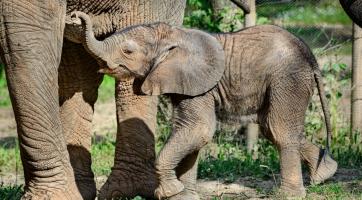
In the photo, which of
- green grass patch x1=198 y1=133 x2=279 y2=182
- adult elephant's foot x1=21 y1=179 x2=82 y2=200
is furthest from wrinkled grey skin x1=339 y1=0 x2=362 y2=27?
adult elephant's foot x1=21 y1=179 x2=82 y2=200

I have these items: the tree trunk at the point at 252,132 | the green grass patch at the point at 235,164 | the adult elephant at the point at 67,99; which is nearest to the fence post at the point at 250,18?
the tree trunk at the point at 252,132

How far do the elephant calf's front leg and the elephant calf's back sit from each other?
190 millimetres

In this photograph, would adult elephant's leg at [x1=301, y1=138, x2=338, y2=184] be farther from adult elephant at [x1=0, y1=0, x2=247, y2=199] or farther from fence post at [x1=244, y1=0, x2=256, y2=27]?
Result: fence post at [x1=244, y1=0, x2=256, y2=27]

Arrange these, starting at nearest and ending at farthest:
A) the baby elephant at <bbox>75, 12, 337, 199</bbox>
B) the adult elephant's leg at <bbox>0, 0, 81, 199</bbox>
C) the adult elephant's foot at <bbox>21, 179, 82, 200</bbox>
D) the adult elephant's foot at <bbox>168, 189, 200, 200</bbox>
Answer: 1. the adult elephant's leg at <bbox>0, 0, 81, 199</bbox>
2. the adult elephant's foot at <bbox>21, 179, 82, 200</bbox>
3. the baby elephant at <bbox>75, 12, 337, 199</bbox>
4. the adult elephant's foot at <bbox>168, 189, 200, 200</bbox>

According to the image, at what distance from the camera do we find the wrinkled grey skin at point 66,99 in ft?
19.0

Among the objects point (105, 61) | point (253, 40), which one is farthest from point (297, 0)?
point (105, 61)

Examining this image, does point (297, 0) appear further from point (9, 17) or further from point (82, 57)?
point (9, 17)

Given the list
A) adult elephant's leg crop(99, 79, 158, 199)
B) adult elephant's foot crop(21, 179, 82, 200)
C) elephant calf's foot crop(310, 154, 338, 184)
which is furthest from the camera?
elephant calf's foot crop(310, 154, 338, 184)

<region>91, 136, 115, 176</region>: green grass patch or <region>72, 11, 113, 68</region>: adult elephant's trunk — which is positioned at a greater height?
<region>72, 11, 113, 68</region>: adult elephant's trunk

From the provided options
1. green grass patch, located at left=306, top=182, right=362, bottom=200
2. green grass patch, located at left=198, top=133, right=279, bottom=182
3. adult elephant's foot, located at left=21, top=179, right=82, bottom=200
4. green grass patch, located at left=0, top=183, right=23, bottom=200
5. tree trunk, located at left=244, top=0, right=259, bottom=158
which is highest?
tree trunk, located at left=244, top=0, right=259, bottom=158

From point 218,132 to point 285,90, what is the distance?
2.67 meters

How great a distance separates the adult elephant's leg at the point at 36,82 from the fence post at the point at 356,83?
10.9 ft

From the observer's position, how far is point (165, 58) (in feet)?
20.3

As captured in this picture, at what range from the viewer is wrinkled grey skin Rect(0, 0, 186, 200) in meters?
5.80
